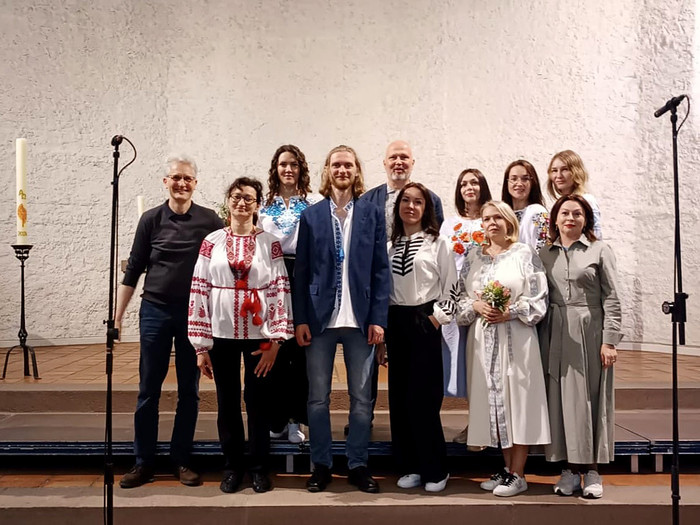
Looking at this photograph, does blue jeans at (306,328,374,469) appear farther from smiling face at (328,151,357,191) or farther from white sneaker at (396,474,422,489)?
smiling face at (328,151,357,191)

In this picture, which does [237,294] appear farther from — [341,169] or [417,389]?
[417,389]

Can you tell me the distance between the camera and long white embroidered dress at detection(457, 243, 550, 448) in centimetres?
293

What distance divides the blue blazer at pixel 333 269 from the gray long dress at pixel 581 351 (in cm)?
78

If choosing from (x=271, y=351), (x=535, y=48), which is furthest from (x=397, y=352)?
(x=535, y=48)

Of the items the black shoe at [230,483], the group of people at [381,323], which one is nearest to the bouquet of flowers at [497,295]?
the group of people at [381,323]

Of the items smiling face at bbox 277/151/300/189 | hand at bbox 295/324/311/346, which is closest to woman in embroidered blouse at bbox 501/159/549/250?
smiling face at bbox 277/151/300/189

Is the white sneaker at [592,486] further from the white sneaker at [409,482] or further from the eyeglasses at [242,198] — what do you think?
the eyeglasses at [242,198]

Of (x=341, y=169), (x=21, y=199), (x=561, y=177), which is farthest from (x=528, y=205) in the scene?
(x=21, y=199)

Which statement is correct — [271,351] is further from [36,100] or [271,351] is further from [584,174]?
[36,100]

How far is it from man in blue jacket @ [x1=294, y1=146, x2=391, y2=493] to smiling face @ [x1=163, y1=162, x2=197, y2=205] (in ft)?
1.91

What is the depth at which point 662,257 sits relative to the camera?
22.0ft

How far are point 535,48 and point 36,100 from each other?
530 cm

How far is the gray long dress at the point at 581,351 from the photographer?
2908mm

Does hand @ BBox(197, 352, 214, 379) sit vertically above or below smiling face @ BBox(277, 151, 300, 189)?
below
